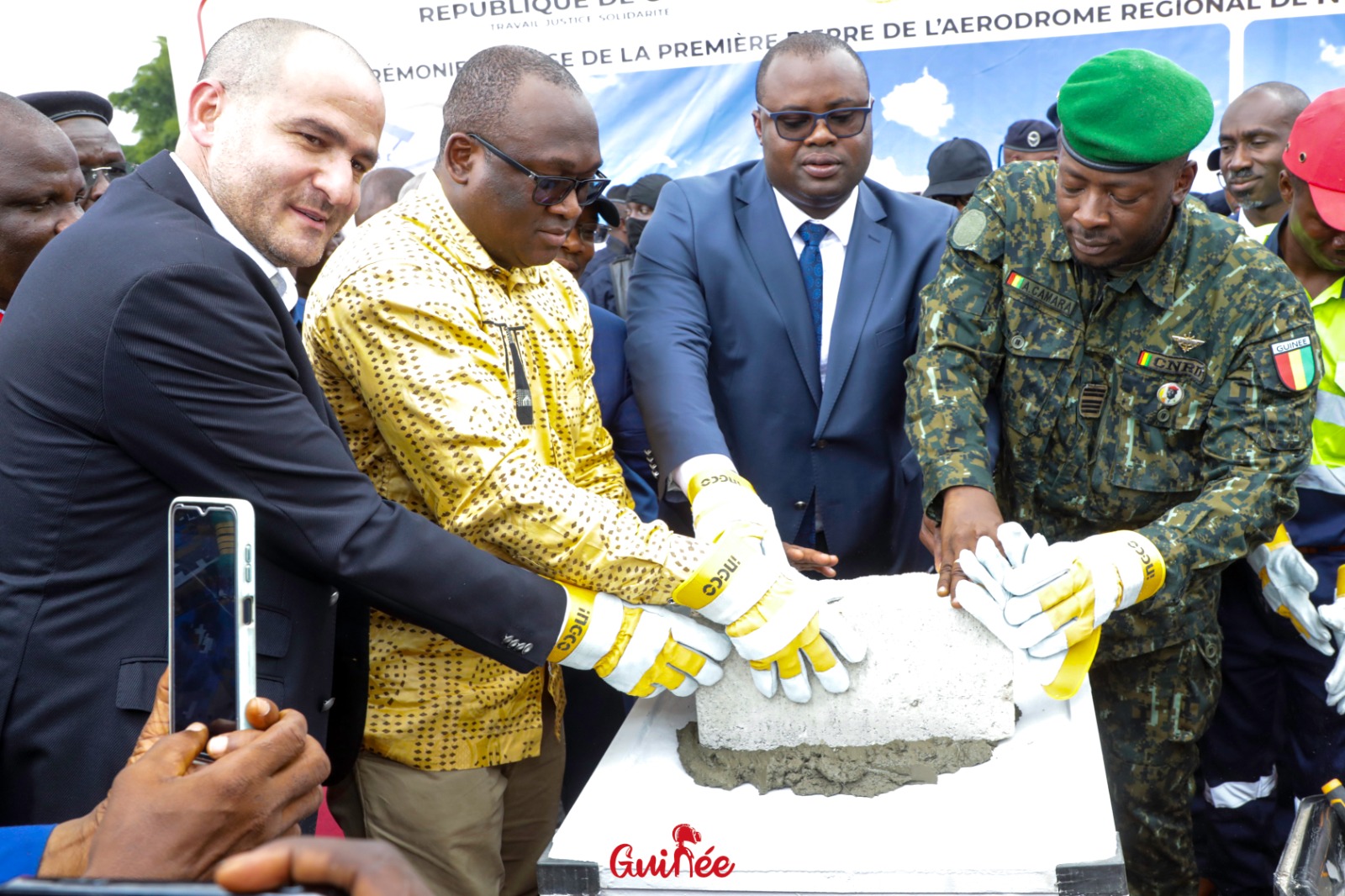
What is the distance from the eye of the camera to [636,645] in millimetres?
2170

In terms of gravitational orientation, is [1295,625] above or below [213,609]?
below

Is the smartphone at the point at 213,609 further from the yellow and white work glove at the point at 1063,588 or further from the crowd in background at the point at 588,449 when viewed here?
the yellow and white work glove at the point at 1063,588

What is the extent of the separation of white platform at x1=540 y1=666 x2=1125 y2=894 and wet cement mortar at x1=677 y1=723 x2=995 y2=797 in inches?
1.0

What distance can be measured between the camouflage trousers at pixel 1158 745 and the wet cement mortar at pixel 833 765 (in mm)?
851

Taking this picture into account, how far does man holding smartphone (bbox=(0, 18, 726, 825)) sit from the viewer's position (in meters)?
1.68

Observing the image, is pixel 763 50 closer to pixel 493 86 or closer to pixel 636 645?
pixel 493 86

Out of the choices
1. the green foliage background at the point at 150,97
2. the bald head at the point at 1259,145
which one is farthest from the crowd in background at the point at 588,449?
the green foliage background at the point at 150,97

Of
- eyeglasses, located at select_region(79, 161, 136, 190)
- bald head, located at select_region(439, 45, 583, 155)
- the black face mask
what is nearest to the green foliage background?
the black face mask

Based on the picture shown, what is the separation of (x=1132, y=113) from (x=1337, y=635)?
60.2 inches

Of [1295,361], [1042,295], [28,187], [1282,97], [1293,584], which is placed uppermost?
[28,187]

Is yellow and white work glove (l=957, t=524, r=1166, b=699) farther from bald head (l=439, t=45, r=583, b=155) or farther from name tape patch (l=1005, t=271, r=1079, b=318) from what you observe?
bald head (l=439, t=45, r=583, b=155)

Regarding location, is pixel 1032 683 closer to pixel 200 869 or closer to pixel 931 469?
pixel 931 469

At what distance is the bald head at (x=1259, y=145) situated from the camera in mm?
5102

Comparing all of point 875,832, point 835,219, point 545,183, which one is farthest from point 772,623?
point 835,219
